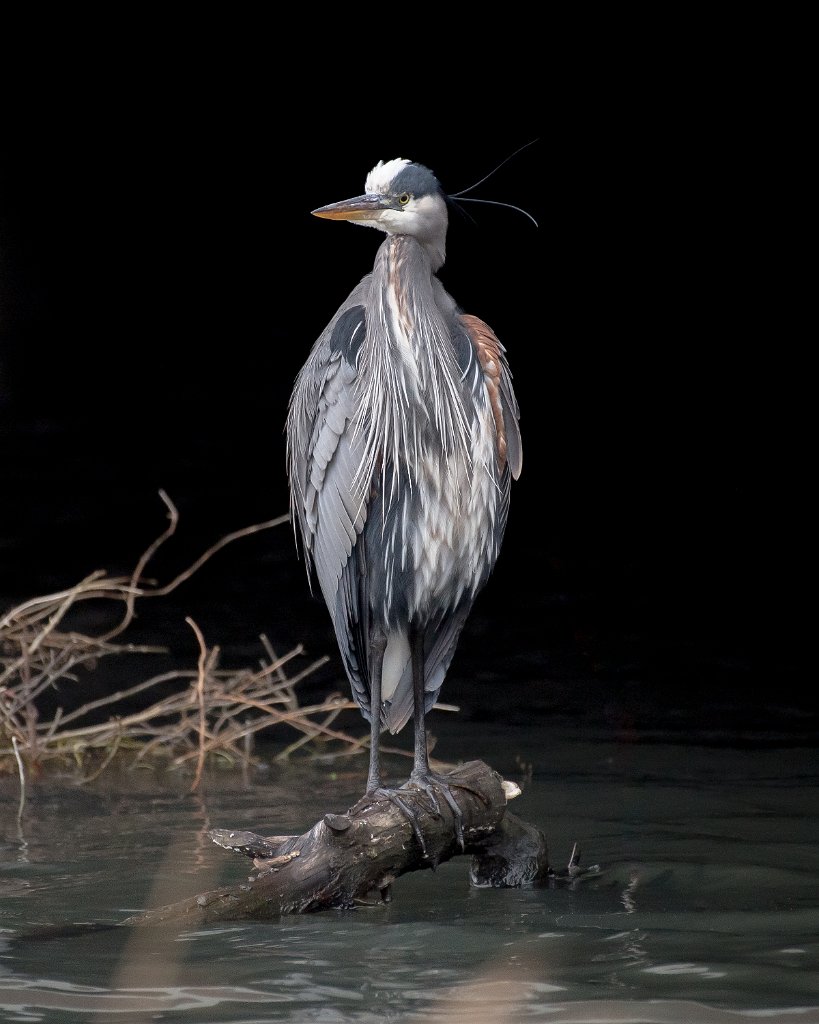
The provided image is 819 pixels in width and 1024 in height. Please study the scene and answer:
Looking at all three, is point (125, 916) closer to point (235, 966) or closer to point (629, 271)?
point (235, 966)

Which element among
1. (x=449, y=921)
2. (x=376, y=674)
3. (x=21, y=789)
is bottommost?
(x=21, y=789)

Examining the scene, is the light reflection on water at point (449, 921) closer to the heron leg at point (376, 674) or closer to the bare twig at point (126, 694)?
the bare twig at point (126, 694)

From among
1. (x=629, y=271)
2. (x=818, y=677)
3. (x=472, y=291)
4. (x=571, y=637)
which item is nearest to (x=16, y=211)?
(x=472, y=291)

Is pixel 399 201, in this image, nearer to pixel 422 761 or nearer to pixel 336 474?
pixel 336 474

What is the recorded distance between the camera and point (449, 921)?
3.41 meters

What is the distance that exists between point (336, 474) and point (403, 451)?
0.64 ft

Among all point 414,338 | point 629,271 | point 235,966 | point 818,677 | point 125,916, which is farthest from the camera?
point 629,271

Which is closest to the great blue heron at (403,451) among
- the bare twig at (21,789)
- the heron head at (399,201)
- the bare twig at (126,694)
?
the heron head at (399,201)

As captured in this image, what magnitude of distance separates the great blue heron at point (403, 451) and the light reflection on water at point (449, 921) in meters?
0.56

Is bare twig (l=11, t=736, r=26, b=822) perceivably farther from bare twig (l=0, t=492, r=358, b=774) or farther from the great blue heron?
the great blue heron

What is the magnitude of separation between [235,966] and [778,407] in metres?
4.87

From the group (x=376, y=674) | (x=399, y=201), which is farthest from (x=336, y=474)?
(x=399, y=201)

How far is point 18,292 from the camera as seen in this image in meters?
8.01

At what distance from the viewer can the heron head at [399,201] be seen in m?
3.92
